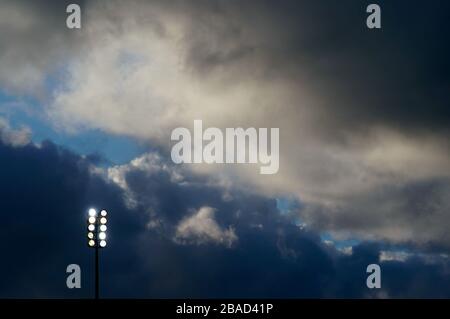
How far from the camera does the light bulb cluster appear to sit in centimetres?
3325

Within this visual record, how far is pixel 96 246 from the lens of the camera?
33.8 metres

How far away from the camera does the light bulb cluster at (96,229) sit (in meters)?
33.2

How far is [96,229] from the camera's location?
3381 cm
